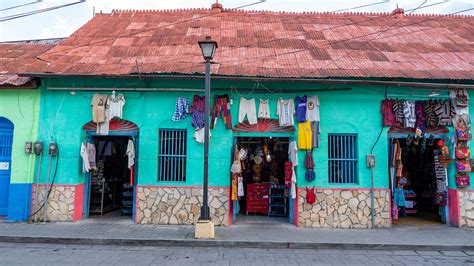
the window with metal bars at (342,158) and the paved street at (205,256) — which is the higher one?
the window with metal bars at (342,158)

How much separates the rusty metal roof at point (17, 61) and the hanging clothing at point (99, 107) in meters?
1.75

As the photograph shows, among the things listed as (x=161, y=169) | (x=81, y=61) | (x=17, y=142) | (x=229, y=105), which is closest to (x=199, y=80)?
(x=229, y=105)

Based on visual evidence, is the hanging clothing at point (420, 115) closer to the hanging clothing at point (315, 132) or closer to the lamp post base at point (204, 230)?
the hanging clothing at point (315, 132)

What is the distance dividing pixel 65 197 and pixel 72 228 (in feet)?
3.94

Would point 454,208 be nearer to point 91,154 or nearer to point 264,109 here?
point 264,109

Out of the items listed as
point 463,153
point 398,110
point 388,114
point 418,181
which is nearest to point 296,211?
point 388,114

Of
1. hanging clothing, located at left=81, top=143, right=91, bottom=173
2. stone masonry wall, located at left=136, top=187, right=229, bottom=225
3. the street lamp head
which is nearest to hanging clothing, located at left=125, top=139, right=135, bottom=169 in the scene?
stone masonry wall, located at left=136, top=187, right=229, bottom=225

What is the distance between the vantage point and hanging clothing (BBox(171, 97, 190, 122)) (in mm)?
9539

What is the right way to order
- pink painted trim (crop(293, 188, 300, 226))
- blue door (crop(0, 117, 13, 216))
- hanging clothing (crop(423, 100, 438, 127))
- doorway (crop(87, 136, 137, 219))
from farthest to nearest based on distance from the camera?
doorway (crop(87, 136, 137, 219)) < blue door (crop(0, 117, 13, 216)) < hanging clothing (crop(423, 100, 438, 127)) < pink painted trim (crop(293, 188, 300, 226))

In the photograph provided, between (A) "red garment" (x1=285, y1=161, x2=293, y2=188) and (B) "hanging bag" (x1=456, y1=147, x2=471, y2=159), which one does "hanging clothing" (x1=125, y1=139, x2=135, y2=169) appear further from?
(B) "hanging bag" (x1=456, y1=147, x2=471, y2=159)

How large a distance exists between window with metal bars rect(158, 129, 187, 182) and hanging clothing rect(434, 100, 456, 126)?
774 cm

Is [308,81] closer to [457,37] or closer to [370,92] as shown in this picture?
[370,92]

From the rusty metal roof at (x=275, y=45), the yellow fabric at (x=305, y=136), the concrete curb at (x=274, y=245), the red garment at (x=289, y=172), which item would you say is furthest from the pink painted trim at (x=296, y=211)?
the rusty metal roof at (x=275, y=45)

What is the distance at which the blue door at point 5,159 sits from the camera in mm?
9867
